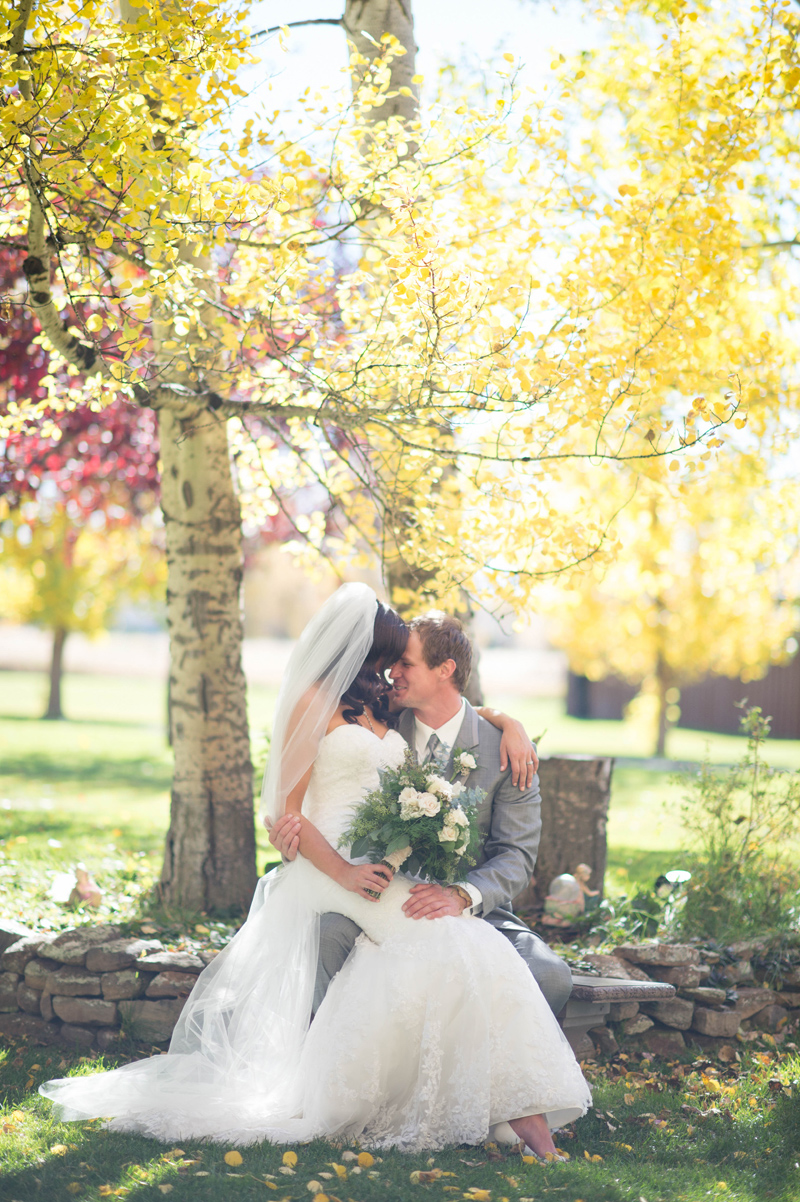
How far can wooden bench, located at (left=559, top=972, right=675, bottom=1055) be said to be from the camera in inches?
153

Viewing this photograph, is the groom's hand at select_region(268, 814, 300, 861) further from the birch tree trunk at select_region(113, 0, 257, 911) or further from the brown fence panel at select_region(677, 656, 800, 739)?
the brown fence panel at select_region(677, 656, 800, 739)

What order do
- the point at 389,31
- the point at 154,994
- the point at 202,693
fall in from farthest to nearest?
1. the point at 389,31
2. the point at 202,693
3. the point at 154,994

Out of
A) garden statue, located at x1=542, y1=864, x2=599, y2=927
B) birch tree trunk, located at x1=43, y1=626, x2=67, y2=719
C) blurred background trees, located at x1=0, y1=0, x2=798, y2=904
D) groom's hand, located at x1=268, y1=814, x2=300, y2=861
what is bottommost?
birch tree trunk, located at x1=43, y1=626, x2=67, y2=719

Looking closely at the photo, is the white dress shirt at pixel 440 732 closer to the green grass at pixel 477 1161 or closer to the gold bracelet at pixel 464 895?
the gold bracelet at pixel 464 895

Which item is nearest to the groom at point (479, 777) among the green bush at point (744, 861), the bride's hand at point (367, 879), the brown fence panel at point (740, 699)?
the bride's hand at point (367, 879)

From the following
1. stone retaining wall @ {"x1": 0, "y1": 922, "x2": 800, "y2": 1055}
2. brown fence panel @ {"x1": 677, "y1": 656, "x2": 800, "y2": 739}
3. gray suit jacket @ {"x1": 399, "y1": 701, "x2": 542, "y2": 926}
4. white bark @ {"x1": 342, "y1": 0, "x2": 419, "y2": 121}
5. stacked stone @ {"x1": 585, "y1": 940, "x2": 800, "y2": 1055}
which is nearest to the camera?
gray suit jacket @ {"x1": 399, "y1": 701, "x2": 542, "y2": 926}

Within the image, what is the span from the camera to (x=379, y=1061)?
128 inches

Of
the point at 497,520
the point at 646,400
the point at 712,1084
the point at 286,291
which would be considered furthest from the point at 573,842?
the point at 286,291

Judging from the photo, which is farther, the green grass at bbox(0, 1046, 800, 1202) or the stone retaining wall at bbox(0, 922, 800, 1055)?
the stone retaining wall at bbox(0, 922, 800, 1055)

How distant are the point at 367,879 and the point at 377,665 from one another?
0.88m

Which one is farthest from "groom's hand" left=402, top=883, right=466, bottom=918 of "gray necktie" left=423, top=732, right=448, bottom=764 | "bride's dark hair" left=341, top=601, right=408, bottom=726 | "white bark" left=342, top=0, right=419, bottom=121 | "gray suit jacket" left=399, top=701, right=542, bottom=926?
"white bark" left=342, top=0, right=419, bottom=121

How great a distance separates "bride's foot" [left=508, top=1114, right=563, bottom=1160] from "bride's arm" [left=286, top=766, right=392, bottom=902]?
87 cm

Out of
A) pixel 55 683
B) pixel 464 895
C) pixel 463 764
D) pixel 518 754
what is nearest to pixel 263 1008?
pixel 464 895

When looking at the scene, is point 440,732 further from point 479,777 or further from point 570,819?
point 570,819
